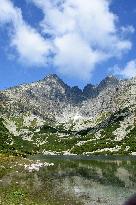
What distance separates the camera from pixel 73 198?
57750 millimetres

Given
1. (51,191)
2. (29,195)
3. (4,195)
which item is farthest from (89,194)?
(4,195)

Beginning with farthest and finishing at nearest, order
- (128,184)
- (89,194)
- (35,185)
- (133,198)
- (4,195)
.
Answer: (128,184) < (35,185) < (89,194) < (4,195) < (133,198)

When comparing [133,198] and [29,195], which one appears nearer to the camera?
[133,198]

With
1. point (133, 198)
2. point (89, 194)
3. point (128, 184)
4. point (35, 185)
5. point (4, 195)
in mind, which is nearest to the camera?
point (133, 198)

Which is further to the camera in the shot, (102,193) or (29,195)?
(102,193)

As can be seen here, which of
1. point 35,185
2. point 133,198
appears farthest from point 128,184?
point 133,198

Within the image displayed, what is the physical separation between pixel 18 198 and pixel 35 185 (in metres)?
16.8

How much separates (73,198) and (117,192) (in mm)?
10527

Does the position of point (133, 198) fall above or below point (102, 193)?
below

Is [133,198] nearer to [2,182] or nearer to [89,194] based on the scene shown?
[89,194]

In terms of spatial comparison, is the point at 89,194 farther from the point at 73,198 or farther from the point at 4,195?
the point at 4,195

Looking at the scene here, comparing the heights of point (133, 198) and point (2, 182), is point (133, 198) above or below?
below

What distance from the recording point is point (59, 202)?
53.6 meters

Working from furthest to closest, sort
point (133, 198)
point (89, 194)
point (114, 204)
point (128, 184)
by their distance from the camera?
point (128, 184) < point (89, 194) < point (114, 204) < point (133, 198)
